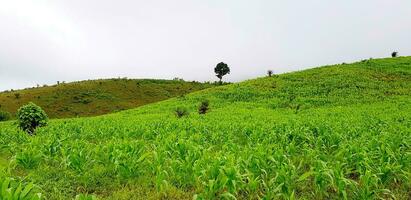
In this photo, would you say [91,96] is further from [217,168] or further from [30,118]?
[217,168]

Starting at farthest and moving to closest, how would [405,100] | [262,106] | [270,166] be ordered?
[262,106] < [405,100] < [270,166]

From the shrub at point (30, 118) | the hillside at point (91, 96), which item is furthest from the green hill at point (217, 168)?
the hillside at point (91, 96)

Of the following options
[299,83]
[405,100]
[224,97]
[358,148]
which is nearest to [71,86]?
[224,97]

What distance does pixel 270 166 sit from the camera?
9.24 meters

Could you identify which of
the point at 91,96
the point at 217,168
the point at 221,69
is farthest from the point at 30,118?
the point at 221,69

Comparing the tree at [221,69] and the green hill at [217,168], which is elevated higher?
the tree at [221,69]

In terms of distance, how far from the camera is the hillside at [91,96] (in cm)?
6081

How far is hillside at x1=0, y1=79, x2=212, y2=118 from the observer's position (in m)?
60.8

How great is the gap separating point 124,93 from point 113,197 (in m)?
66.9

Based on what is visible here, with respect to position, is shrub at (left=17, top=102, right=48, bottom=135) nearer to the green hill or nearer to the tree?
the green hill

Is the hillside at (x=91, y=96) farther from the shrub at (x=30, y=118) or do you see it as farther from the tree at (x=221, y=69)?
the shrub at (x=30, y=118)

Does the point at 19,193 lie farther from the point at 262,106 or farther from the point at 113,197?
the point at 262,106

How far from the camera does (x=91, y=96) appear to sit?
68.9 metres

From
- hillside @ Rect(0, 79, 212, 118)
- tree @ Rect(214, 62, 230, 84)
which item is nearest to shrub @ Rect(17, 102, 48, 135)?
hillside @ Rect(0, 79, 212, 118)
